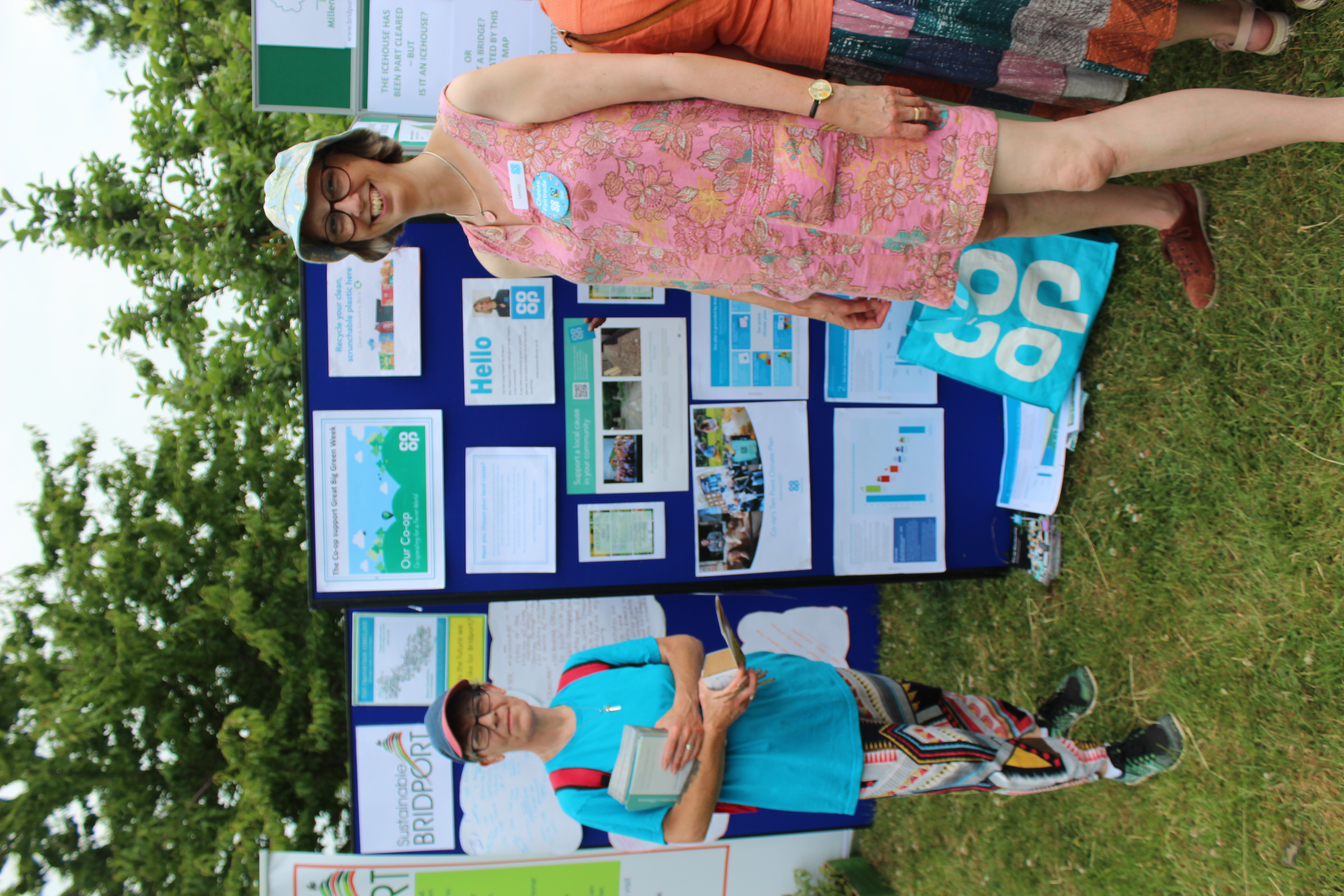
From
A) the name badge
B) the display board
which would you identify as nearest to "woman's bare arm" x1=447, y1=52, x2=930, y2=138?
the name badge

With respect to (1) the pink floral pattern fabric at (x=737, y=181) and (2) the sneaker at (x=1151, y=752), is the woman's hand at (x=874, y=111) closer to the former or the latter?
(1) the pink floral pattern fabric at (x=737, y=181)

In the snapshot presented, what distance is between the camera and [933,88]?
237 centimetres

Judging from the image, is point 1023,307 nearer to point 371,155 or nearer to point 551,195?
point 551,195

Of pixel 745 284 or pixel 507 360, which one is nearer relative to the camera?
pixel 745 284

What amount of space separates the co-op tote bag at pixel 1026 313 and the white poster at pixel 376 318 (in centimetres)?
219

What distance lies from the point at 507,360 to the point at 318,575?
118cm

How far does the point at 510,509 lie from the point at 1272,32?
121 inches

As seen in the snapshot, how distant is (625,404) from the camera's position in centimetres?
328

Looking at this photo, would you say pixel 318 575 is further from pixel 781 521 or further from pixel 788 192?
pixel 788 192

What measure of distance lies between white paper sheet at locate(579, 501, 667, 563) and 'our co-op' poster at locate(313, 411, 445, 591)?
60cm

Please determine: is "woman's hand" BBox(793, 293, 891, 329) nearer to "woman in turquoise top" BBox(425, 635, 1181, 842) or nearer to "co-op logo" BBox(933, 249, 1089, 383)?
"co-op logo" BBox(933, 249, 1089, 383)

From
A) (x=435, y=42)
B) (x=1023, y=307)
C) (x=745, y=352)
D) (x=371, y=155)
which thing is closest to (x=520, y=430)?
(x=745, y=352)

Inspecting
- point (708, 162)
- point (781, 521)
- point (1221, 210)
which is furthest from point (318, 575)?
point (1221, 210)

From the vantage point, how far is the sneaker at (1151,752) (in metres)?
2.91
